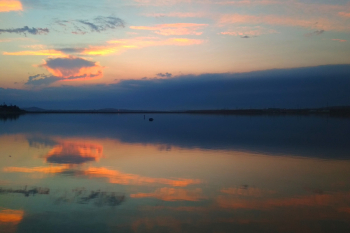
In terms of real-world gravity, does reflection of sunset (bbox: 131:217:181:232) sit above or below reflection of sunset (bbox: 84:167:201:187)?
below

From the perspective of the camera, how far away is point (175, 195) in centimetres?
945

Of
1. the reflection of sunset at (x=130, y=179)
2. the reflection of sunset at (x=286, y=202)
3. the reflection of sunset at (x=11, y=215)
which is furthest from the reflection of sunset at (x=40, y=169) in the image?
the reflection of sunset at (x=286, y=202)

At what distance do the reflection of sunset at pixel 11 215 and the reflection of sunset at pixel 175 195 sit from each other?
10.3ft

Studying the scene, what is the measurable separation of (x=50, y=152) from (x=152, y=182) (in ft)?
31.6

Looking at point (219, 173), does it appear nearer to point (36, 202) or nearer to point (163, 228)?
point (163, 228)

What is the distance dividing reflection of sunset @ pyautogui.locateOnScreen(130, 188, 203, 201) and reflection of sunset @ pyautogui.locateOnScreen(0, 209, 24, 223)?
3124 millimetres

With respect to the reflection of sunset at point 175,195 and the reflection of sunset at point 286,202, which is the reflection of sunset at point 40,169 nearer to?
the reflection of sunset at point 175,195

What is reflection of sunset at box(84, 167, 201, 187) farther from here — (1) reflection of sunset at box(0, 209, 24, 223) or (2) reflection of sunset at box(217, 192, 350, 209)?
(1) reflection of sunset at box(0, 209, 24, 223)

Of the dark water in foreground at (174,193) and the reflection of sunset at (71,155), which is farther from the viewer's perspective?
the reflection of sunset at (71,155)

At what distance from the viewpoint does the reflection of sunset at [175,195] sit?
30.0ft

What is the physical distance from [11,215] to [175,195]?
180 inches

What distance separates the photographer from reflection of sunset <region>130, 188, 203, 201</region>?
9141mm

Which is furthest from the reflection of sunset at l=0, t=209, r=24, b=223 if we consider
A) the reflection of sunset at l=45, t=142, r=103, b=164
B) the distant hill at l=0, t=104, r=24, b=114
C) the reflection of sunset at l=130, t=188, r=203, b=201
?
the distant hill at l=0, t=104, r=24, b=114

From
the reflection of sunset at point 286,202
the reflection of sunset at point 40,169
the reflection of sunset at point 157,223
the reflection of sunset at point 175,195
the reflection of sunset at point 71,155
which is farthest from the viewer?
the reflection of sunset at point 71,155
